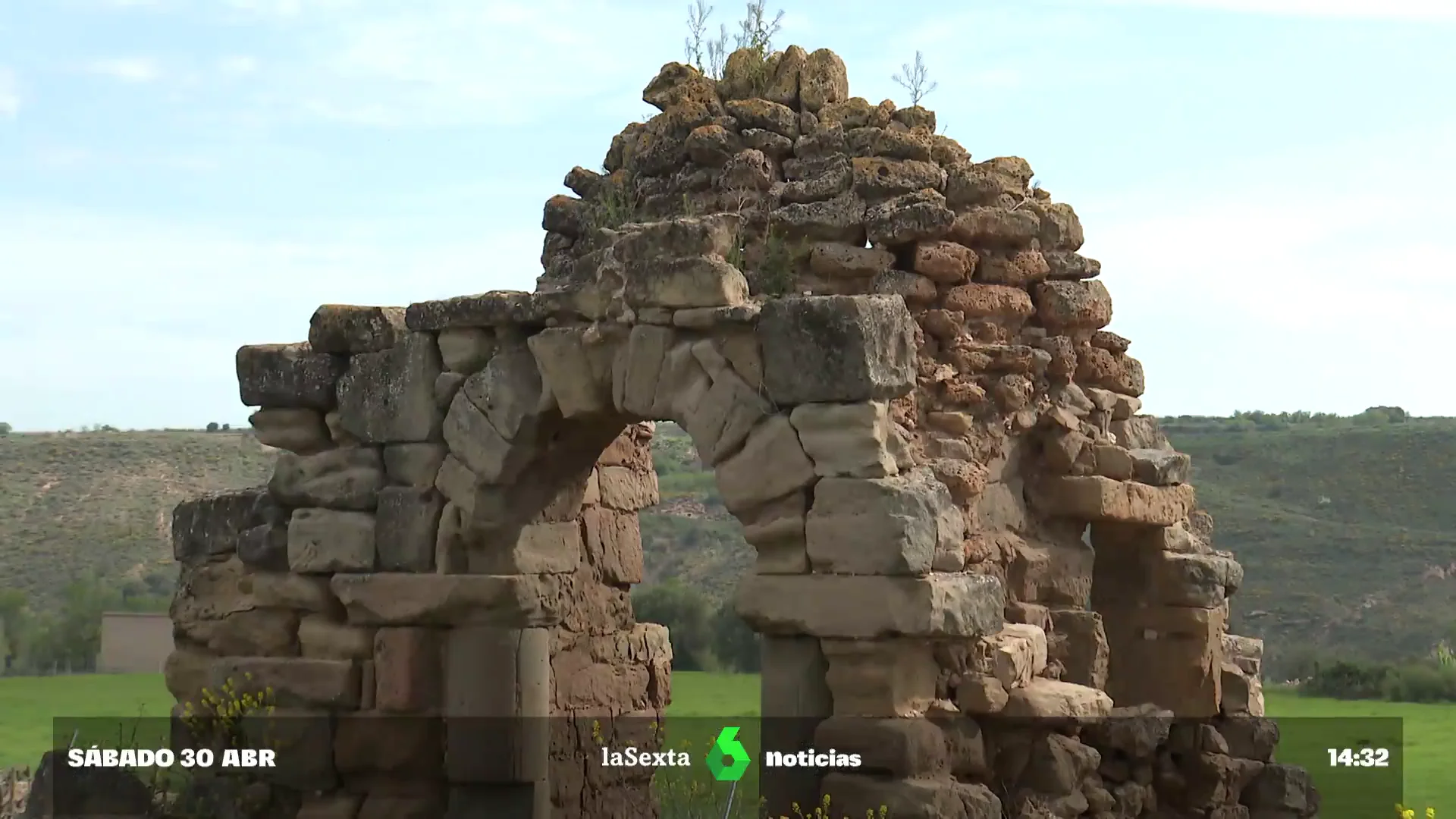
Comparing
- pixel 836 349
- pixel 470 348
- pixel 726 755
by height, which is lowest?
pixel 726 755

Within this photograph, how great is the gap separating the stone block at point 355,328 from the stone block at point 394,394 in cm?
5

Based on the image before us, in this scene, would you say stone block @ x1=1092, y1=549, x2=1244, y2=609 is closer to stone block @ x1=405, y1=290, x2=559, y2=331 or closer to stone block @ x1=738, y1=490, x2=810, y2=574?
stone block @ x1=738, y1=490, x2=810, y2=574

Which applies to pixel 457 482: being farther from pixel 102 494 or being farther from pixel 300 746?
pixel 102 494

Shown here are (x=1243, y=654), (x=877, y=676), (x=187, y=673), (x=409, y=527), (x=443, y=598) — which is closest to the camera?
(x=877, y=676)

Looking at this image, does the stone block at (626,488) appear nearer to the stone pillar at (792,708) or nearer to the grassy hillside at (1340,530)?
the stone pillar at (792,708)

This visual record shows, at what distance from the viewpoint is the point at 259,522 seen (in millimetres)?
9328

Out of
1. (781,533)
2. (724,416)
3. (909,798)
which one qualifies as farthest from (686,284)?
(909,798)

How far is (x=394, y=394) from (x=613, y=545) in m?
1.56

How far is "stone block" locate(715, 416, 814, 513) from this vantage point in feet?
24.1

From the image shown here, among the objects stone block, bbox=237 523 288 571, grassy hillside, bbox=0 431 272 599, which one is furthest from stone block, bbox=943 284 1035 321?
grassy hillside, bbox=0 431 272 599

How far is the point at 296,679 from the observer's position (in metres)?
8.95

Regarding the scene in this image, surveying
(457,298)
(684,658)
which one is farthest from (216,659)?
(684,658)

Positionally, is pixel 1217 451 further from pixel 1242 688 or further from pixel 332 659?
pixel 332 659

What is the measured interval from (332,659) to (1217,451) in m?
25.5
